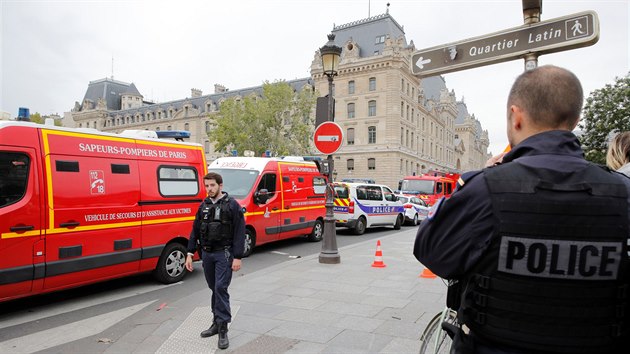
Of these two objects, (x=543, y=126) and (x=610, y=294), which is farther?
(x=543, y=126)

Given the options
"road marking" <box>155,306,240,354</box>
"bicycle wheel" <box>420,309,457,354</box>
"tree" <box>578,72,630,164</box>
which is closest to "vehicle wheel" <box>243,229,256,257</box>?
"road marking" <box>155,306,240,354</box>

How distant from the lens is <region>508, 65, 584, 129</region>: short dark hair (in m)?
1.70

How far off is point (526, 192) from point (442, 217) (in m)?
0.32

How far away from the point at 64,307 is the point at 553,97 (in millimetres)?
7051

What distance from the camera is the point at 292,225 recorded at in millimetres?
12383

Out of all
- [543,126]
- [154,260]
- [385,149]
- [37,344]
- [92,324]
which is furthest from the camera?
[385,149]

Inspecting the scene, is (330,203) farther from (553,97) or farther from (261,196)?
(553,97)

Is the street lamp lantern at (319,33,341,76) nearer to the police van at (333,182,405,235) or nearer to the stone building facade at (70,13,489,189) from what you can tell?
the police van at (333,182,405,235)

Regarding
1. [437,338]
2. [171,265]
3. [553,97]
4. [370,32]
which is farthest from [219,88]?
[553,97]

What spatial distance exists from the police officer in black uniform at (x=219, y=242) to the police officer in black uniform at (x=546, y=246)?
3467 mm

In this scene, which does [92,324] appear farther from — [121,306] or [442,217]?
[442,217]

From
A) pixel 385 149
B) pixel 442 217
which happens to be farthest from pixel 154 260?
pixel 385 149

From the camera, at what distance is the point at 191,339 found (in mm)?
4801

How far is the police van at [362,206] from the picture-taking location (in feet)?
51.4
